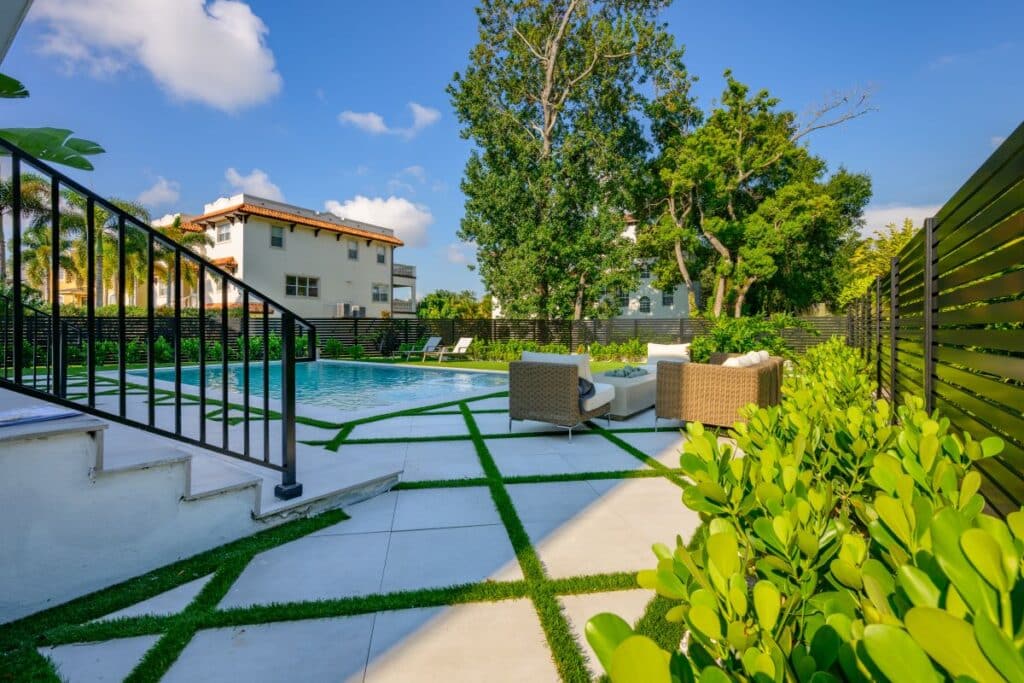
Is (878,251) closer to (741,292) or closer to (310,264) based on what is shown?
(741,292)

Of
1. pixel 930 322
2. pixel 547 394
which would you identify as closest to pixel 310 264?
pixel 547 394

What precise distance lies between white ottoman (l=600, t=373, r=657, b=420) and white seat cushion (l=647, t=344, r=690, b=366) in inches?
145

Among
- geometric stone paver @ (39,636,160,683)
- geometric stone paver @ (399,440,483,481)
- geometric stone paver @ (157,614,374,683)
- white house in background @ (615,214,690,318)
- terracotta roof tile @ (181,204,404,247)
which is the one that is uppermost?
terracotta roof tile @ (181,204,404,247)

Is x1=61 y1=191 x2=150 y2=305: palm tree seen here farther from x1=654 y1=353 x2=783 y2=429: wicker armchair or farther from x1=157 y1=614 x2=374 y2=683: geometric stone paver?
x1=157 y1=614 x2=374 y2=683: geometric stone paver

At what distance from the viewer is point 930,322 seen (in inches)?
91.6

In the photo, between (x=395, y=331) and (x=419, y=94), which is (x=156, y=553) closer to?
(x=395, y=331)

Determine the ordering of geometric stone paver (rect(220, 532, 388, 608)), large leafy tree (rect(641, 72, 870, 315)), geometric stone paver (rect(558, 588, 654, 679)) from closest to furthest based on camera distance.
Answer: geometric stone paver (rect(558, 588, 654, 679)) < geometric stone paver (rect(220, 532, 388, 608)) < large leafy tree (rect(641, 72, 870, 315))

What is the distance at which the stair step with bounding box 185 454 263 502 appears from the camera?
256 cm

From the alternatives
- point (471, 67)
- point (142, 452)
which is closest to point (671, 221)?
point (471, 67)

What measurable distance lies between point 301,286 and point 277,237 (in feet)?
7.88

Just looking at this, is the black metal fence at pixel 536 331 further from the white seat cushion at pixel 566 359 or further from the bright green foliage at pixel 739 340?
the white seat cushion at pixel 566 359

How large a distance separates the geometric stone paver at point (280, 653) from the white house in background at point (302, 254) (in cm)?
2118

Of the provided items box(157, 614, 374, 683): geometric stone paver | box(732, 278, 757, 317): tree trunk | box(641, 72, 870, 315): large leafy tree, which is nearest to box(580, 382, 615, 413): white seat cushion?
box(157, 614, 374, 683): geometric stone paver

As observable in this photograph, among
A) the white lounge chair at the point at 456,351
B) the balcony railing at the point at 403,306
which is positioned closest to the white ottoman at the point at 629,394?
the white lounge chair at the point at 456,351
